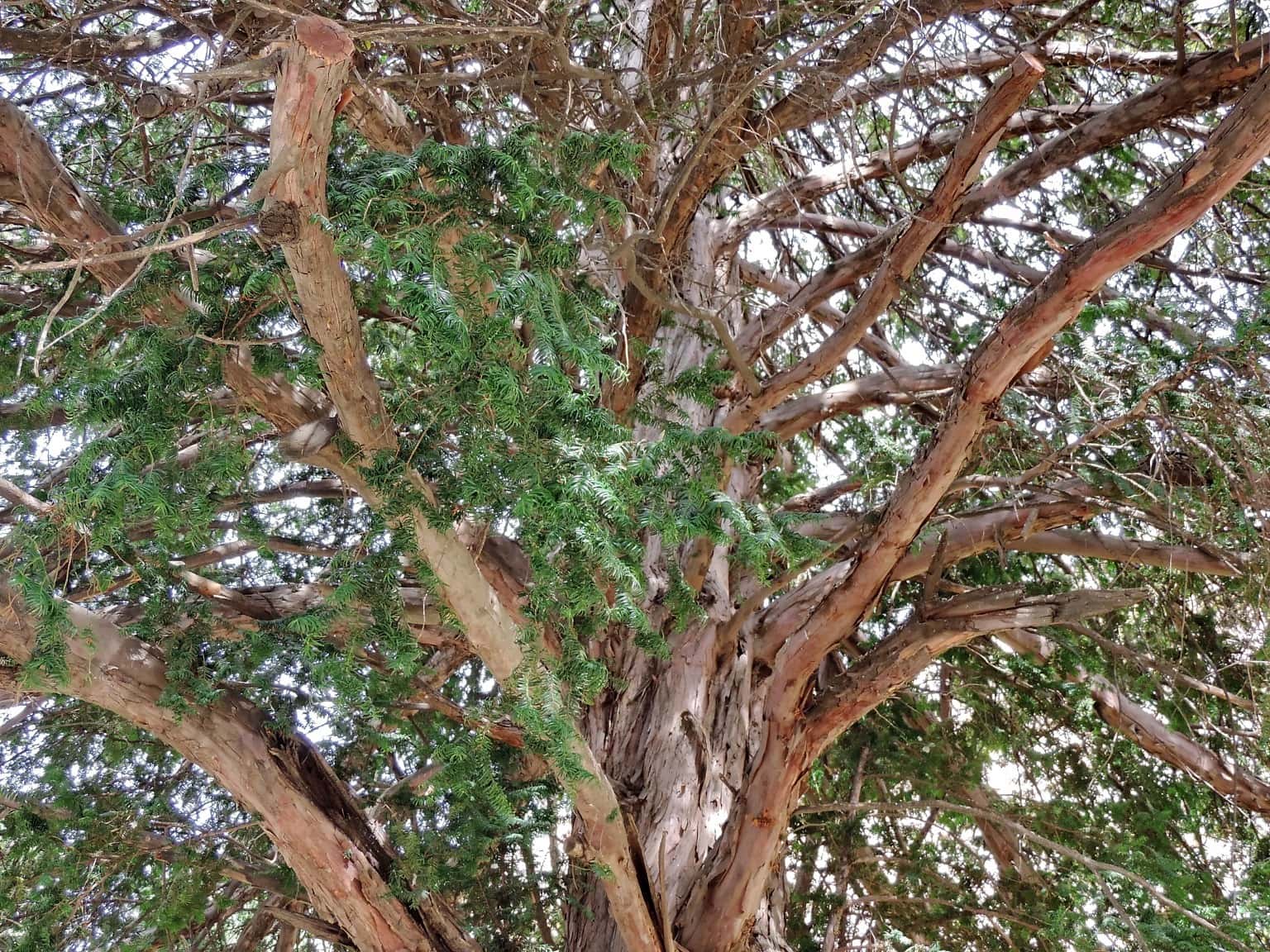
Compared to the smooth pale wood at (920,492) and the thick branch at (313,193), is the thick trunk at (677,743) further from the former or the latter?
the thick branch at (313,193)

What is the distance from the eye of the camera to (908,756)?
5426 millimetres

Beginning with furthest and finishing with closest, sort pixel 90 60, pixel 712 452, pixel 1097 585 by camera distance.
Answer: pixel 1097 585 → pixel 90 60 → pixel 712 452

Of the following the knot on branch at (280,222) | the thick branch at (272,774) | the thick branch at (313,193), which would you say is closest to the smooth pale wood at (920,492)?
the thick branch at (272,774)

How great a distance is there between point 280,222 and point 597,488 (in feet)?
2.99

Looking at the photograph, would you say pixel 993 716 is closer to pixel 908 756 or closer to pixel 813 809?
Result: pixel 908 756

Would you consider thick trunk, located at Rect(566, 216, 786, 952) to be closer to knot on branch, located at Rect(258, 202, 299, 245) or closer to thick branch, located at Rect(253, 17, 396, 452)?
thick branch, located at Rect(253, 17, 396, 452)

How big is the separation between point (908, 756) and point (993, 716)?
62 cm

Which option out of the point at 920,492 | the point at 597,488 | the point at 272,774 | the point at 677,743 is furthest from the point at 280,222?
the point at 677,743

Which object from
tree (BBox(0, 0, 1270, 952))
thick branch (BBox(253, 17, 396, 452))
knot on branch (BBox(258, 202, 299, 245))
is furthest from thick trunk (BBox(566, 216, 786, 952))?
knot on branch (BBox(258, 202, 299, 245))

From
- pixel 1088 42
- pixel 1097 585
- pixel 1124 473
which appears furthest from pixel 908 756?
pixel 1088 42

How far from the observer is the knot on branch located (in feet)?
7.34

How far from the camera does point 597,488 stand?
2465mm

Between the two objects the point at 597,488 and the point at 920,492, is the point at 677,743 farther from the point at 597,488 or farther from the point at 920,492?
the point at 597,488

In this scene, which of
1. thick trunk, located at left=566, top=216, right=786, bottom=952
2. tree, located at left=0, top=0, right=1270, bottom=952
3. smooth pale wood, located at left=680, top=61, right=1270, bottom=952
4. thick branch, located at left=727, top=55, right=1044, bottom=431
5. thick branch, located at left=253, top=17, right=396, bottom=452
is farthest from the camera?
thick trunk, located at left=566, top=216, right=786, bottom=952
